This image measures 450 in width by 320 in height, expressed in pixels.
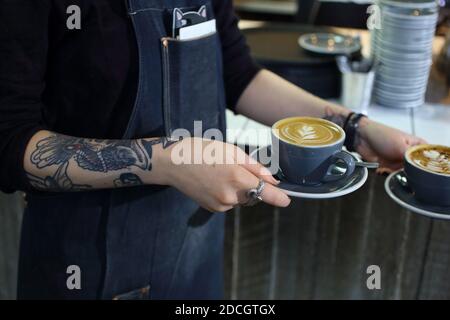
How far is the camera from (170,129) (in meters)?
1.05

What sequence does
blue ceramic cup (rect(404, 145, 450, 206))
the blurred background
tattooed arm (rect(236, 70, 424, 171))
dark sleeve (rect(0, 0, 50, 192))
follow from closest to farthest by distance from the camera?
dark sleeve (rect(0, 0, 50, 192)) < blue ceramic cup (rect(404, 145, 450, 206)) < tattooed arm (rect(236, 70, 424, 171)) < the blurred background

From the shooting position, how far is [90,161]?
94 centimetres

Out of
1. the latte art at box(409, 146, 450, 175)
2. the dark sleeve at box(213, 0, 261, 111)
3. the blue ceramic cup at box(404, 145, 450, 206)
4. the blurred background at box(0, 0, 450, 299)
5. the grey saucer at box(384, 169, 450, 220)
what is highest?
the dark sleeve at box(213, 0, 261, 111)

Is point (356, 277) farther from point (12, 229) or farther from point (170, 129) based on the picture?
point (12, 229)

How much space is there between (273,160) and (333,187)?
0.12 meters

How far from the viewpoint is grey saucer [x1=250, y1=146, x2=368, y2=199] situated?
3.06 feet

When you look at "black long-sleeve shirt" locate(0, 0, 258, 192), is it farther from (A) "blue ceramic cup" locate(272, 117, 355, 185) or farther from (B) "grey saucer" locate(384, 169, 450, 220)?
(B) "grey saucer" locate(384, 169, 450, 220)

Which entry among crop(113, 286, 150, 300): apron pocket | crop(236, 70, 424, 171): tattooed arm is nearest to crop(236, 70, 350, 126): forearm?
crop(236, 70, 424, 171): tattooed arm

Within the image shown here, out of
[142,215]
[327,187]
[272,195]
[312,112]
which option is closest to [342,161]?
[327,187]

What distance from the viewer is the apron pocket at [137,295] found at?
1.15m

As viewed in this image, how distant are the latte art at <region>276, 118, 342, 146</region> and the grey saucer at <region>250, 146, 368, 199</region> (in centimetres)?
7

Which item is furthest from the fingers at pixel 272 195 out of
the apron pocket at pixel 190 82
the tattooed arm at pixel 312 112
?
the tattooed arm at pixel 312 112

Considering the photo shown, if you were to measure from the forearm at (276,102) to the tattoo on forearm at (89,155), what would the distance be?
38cm
